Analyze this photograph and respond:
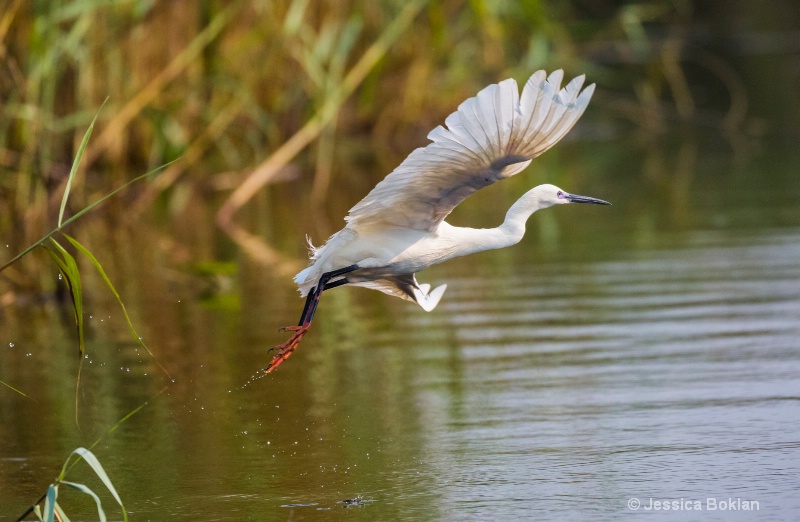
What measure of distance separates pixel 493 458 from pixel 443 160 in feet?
3.57

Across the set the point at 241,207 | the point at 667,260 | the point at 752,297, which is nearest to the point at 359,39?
the point at 241,207

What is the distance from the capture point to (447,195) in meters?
5.35

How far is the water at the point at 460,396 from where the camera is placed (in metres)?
4.60

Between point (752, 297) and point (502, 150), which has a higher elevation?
point (502, 150)

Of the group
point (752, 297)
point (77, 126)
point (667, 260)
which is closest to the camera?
point (752, 297)

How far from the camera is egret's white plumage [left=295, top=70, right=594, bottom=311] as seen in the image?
4.65 m

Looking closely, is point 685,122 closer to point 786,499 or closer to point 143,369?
point 143,369

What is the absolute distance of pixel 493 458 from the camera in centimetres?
498

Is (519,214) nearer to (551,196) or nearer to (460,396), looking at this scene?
(551,196)

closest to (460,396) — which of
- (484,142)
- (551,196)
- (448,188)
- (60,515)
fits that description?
(551,196)

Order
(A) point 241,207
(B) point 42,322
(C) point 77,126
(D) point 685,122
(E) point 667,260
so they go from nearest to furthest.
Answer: (B) point 42,322 → (E) point 667,260 → (C) point 77,126 → (A) point 241,207 → (D) point 685,122

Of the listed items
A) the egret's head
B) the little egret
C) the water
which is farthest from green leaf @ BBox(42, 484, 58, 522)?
the egret's head

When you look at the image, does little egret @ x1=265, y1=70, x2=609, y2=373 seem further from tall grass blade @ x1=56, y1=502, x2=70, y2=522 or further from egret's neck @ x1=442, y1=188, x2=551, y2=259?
tall grass blade @ x1=56, y1=502, x2=70, y2=522

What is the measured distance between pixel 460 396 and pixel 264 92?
988 cm
